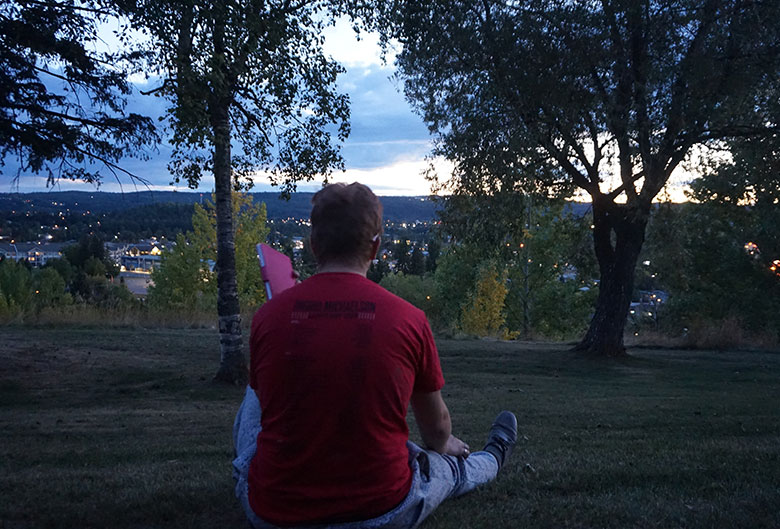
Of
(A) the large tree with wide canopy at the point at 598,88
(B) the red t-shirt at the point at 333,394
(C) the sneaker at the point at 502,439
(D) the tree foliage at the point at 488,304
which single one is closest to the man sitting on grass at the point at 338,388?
(B) the red t-shirt at the point at 333,394

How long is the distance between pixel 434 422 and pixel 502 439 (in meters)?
1.07

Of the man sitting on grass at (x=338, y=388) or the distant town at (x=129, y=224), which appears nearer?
the man sitting on grass at (x=338, y=388)

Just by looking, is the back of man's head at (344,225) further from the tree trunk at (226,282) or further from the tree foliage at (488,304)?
the tree foliage at (488,304)

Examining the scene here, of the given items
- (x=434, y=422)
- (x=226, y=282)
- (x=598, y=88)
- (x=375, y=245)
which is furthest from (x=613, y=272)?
(x=375, y=245)

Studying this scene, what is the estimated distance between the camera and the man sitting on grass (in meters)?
2.37

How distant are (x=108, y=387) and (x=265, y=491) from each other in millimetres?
9172

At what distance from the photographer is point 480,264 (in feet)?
149

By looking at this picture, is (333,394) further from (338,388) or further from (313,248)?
(313,248)

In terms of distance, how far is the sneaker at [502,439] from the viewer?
12.4 feet

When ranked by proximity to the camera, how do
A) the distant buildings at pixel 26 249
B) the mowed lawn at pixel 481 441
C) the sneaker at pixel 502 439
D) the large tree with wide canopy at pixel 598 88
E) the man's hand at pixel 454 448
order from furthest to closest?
1. the distant buildings at pixel 26 249
2. the large tree with wide canopy at pixel 598 88
3. the mowed lawn at pixel 481 441
4. the sneaker at pixel 502 439
5. the man's hand at pixel 454 448

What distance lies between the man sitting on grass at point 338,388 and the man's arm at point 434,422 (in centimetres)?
7

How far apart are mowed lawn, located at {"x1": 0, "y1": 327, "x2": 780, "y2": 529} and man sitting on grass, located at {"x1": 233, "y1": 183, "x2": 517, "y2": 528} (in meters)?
1.23

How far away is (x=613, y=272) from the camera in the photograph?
16.3 metres

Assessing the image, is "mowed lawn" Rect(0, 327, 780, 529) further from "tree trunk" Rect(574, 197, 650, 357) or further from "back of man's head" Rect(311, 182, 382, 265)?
"back of man's head" Rect(311, 182, 382, 265)
